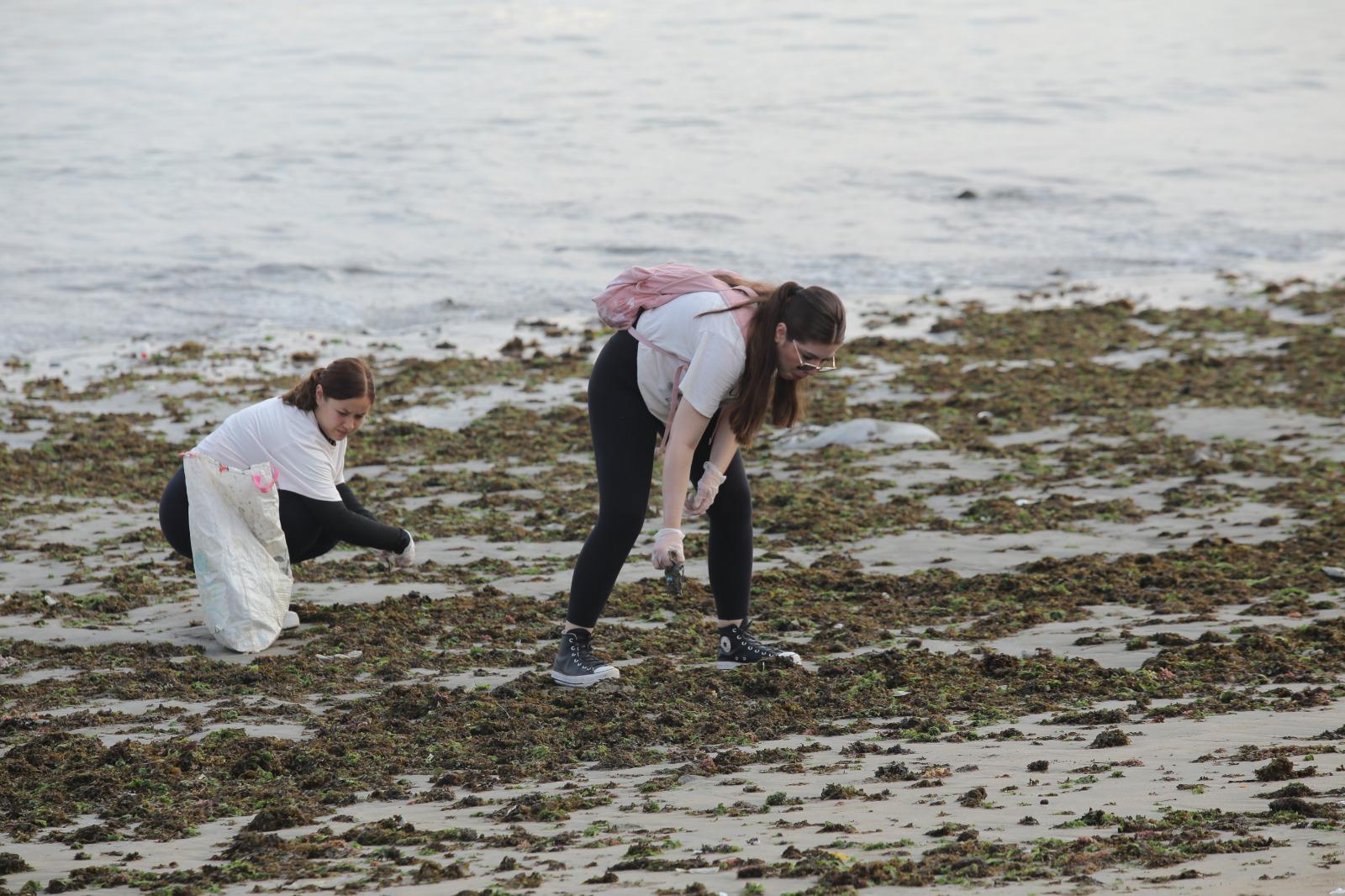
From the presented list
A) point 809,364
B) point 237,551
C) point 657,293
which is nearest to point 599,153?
point 237,551

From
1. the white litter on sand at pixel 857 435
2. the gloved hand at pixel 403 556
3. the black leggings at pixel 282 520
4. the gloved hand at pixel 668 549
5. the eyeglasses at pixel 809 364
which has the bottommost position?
the white litter on sand at pixel 857 435

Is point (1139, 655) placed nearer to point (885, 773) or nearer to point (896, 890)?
point (885, 773)

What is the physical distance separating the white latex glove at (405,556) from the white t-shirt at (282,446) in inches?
13.0

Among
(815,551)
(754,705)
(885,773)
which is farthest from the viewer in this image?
(815,551)

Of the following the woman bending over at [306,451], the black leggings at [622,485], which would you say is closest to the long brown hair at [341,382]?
the woman bending over at [306,451]

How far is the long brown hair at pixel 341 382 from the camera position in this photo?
5.12m

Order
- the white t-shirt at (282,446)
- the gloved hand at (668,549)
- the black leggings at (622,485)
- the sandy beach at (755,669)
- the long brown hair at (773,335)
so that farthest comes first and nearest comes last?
the white t-shirt at (282,446) → the black leggings at (622,485) → the gloved hand at (668,549) → the long brown hair at (773,335) → the sandy beach at (755,669)

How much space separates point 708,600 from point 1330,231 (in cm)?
1512

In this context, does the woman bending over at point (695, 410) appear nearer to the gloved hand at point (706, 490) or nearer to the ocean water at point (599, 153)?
the gloved hand at point (706, 490)

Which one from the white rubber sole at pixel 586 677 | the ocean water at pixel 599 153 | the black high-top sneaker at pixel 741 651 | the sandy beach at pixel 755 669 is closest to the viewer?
the sandy beach at pixel 755 669

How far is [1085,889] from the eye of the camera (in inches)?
106

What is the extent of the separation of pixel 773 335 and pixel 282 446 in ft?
6.84

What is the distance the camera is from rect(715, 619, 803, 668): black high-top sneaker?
15.8 ft

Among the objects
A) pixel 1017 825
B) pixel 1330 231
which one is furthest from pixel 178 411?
pixel 1330 231
